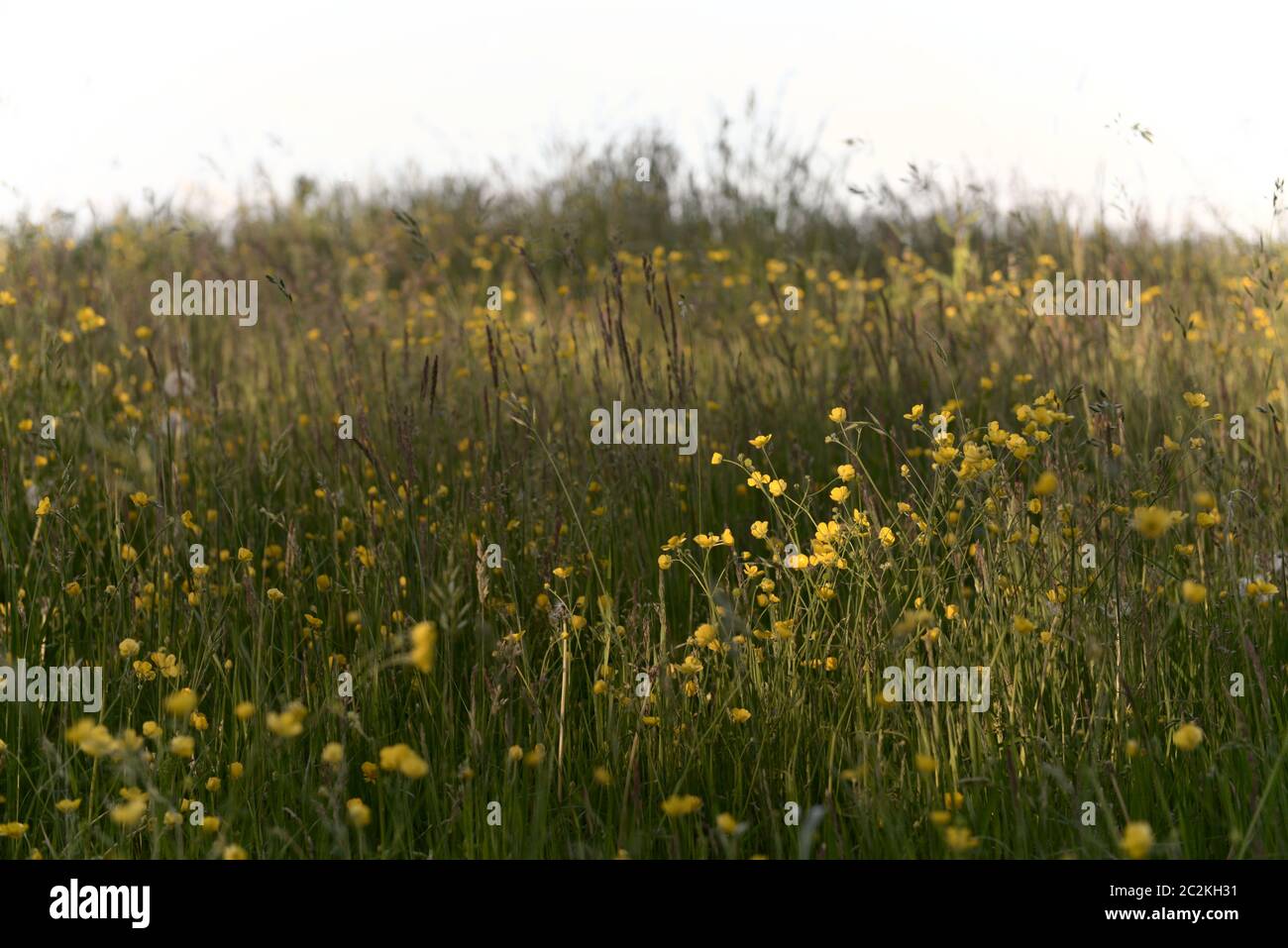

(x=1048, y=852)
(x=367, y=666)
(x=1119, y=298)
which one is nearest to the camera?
(x=1048, y=852)

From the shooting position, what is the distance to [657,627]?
9.53ft

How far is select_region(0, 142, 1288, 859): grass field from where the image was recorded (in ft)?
6.83

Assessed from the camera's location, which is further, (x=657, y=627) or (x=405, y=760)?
(x=657, y=627)

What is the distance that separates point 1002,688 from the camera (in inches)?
91.4

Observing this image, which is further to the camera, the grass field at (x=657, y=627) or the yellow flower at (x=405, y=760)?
the grass field at (x=657, y=627)

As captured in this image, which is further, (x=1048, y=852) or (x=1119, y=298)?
(x=1119, y=298)

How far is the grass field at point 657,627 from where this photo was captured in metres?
2.08

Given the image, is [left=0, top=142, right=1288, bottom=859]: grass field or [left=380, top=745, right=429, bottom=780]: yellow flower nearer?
[left=380, top=745, right=429, bottom=780]: yellow flower

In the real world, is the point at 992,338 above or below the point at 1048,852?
above
